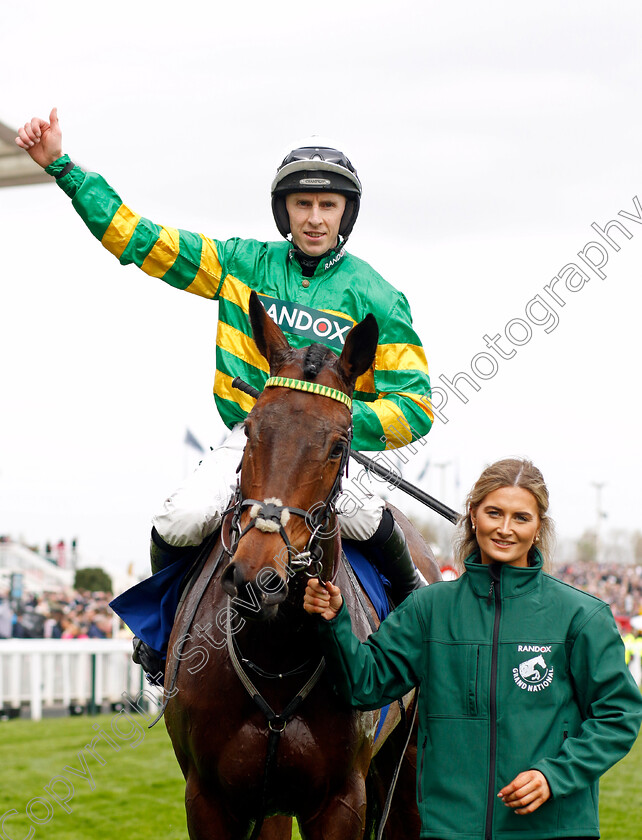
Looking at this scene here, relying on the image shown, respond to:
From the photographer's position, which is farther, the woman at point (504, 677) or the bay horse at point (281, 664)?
the bay horse at point (281, 664)

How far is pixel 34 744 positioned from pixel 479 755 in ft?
27.5

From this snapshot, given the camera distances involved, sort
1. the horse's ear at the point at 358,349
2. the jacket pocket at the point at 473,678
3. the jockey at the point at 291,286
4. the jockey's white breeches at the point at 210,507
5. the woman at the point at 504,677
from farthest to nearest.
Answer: the jockey at the point at 291,286 → the jockey's white breeches at the point at 210,507 → the horse's ear at the point at 358,349 → the jacket pocket at the point at 473,678 → the woman at the point at 504,677

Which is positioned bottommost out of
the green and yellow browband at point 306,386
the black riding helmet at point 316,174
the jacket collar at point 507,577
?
the jacket collar at point 507,577

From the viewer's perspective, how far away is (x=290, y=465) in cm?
280

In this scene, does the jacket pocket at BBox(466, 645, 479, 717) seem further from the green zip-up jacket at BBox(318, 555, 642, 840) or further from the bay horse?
the bay horse

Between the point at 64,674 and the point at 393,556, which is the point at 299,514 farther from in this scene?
the point at 64,674

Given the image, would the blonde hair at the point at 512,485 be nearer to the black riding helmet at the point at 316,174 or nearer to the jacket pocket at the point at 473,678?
the jacket pocket at the point at 473,678

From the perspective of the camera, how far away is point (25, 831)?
6641 millimetres

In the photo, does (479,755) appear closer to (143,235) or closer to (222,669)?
(222,669)

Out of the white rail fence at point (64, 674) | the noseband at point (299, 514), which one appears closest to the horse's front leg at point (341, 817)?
the noseband at point (299, 514)

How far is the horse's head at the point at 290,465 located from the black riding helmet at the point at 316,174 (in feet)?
3.32

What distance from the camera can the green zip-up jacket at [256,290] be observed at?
384 cm

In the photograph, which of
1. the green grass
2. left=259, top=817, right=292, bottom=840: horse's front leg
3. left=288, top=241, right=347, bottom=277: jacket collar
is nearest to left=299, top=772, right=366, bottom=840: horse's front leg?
left=259, top=817, right=292, bottom=840: horse's front leg

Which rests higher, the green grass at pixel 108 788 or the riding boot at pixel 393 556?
the riding boot at pixel 393 556
